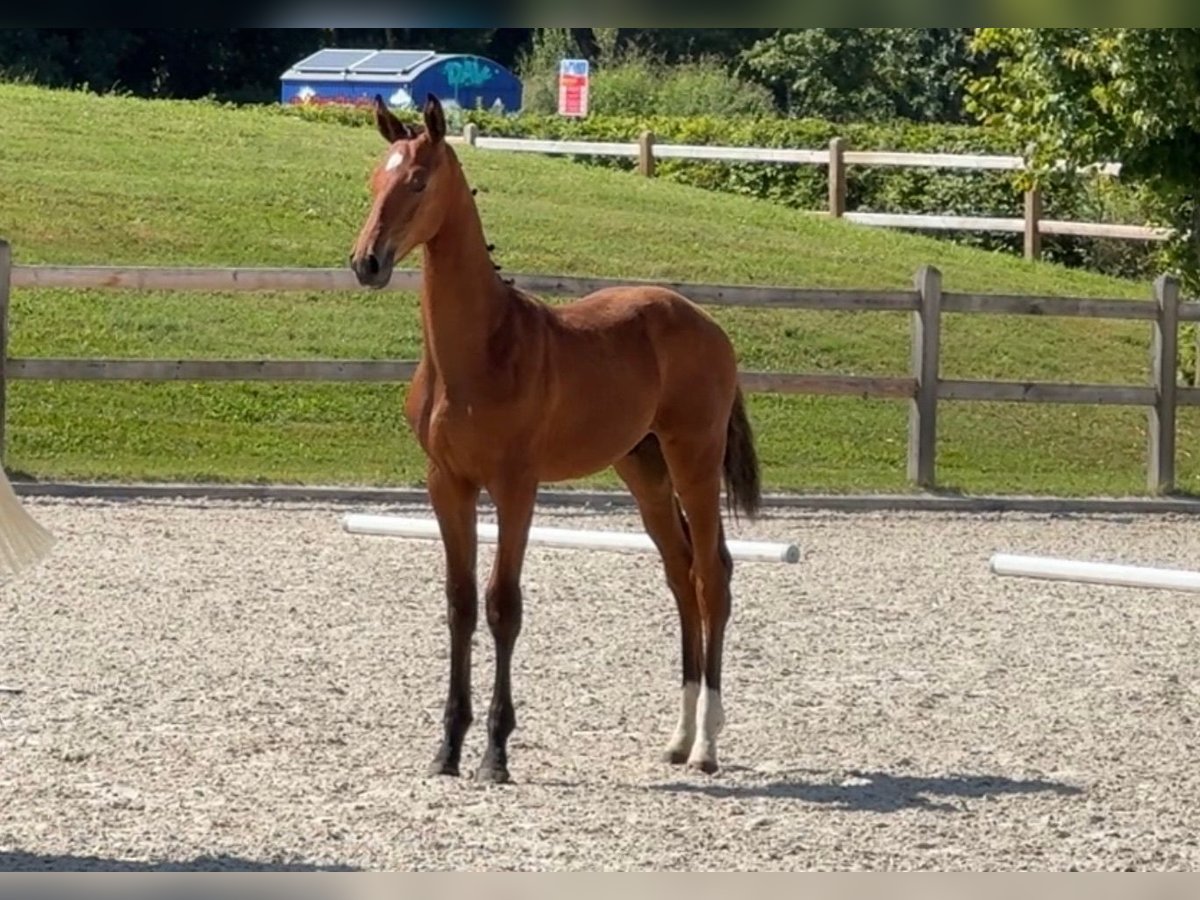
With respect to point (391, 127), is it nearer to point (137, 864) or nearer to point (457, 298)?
point (457, 298)

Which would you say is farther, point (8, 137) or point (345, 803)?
point (8, 137)

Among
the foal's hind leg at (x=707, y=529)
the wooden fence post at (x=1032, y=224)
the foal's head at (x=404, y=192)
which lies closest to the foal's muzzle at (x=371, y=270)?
the foal's head at (x=404, y=192)

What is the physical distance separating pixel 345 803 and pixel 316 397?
33.8 ft

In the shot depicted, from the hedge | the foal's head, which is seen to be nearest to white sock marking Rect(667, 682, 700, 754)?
the foal's head

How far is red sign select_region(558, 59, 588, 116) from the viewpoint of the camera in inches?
1273

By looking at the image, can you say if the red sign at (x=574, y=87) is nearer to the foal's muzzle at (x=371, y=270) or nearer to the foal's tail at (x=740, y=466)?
the foal's tail at (x=740, y=466)

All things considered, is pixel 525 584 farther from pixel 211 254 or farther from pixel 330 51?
pixel 330 51

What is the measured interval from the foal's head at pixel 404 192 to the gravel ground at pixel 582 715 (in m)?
1.49

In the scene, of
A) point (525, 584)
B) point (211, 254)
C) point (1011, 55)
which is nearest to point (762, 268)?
point (1011, 55)

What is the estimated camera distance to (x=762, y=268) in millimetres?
19922

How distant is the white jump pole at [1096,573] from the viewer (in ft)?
29.2

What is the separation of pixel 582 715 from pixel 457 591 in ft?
3.21

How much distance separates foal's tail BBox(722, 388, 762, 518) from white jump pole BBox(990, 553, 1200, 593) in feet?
9.83

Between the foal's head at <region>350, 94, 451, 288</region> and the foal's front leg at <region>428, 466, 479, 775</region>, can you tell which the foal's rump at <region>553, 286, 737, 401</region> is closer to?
the foal's front leg at <region>428, 466, 479, 775</region>
